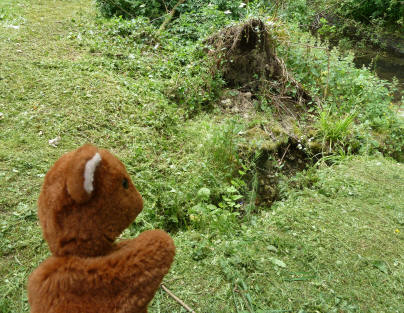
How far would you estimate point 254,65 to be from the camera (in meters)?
4.89

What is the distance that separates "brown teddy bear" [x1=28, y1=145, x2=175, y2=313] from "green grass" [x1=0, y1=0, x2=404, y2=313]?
0.89 metres

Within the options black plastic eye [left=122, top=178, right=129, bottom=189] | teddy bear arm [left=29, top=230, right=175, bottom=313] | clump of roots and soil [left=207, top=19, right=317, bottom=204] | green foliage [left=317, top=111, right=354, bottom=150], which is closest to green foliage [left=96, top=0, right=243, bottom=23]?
clump of roots and soil [left=207, top=19, right=317, bottom=204]

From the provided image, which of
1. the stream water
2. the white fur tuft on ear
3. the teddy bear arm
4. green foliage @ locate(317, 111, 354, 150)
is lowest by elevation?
green foliage @ locate(317, 111, 354, 150)

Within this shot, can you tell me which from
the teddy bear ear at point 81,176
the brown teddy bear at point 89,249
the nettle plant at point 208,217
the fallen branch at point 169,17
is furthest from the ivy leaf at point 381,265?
the fallen branch at point 169,17

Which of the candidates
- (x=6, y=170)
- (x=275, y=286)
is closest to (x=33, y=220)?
(x=6, y=170)

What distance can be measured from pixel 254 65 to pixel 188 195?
2.91 m

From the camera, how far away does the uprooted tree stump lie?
4754 millimetres

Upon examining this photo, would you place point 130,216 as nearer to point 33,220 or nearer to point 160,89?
point 33,220

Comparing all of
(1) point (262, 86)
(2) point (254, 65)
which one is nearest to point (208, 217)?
(1) point (262, 86)

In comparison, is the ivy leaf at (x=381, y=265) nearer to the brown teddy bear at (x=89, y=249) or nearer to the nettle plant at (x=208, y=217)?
the nettle plant at (x=208, y=217)

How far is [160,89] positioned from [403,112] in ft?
14.4

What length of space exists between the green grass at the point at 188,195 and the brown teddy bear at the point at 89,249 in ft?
2.92

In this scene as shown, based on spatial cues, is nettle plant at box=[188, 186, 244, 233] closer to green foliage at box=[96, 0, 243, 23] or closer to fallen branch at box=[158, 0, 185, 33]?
fallen branch at box=[158, 0, 185, 33]

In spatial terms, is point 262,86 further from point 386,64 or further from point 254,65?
point 386,64
